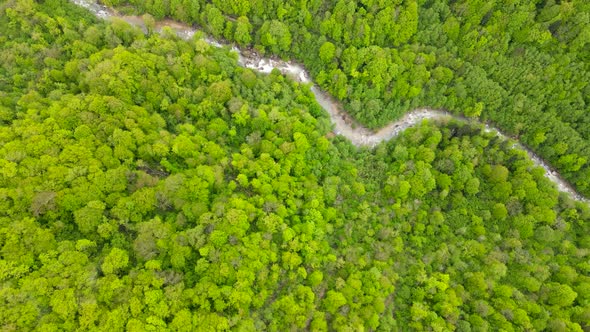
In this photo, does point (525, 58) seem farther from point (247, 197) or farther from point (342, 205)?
point (247, 197)

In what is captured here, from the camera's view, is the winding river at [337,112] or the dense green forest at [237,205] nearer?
the dense green forest at [237,205]

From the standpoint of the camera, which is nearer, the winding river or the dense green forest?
the dense green forest

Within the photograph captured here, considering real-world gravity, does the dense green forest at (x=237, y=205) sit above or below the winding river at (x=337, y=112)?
below

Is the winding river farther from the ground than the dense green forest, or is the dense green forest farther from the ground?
the winding river

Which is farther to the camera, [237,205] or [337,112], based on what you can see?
[337,112]

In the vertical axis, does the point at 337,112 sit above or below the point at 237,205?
above
